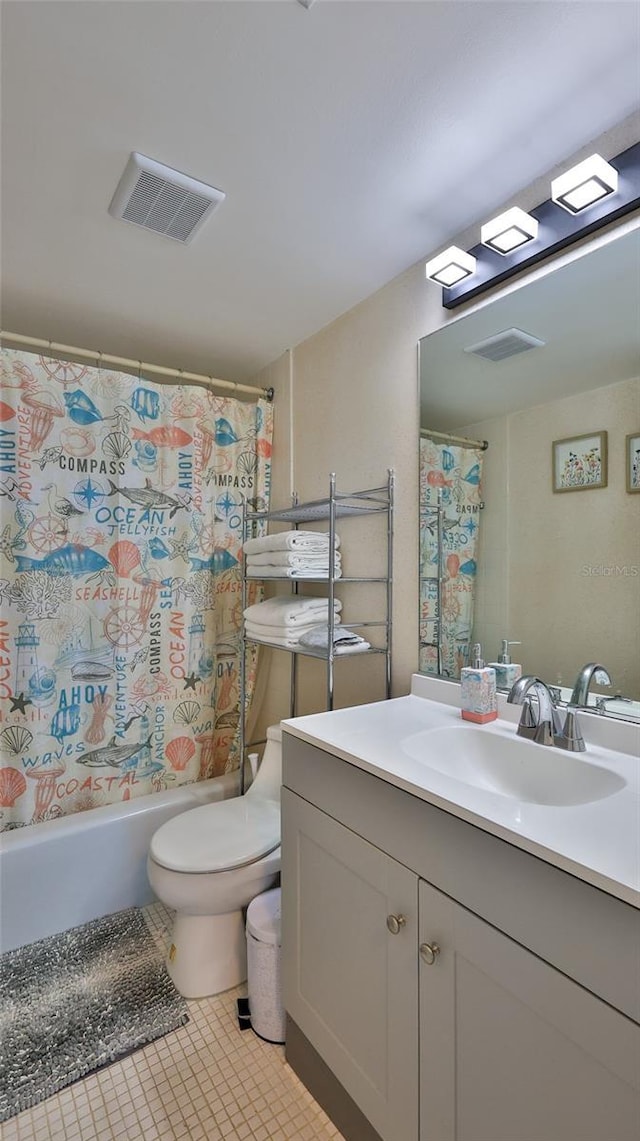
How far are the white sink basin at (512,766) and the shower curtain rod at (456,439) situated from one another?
0.76m

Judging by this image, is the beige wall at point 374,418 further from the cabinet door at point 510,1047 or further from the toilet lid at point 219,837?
the cabinet door at point 510,1047

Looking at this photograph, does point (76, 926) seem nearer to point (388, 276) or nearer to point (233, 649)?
point (233, 649)

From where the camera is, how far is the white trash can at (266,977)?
1.36 metres

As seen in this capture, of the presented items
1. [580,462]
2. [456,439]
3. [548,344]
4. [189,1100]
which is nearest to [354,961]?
[189,1100]

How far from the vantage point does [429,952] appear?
86 centimetres

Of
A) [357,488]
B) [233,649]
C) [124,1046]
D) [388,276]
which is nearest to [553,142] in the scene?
[388,276]

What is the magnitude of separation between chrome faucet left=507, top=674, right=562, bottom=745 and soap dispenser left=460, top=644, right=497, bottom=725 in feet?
0.25

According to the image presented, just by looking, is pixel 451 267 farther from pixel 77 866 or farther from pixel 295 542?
pixel 77 866

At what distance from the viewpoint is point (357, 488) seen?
184 cm

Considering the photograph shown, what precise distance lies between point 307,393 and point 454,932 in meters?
1.86

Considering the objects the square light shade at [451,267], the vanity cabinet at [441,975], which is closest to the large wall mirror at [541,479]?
the square light shade at [451,267]

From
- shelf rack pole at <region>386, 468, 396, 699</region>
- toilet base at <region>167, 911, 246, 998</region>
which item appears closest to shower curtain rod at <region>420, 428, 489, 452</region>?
shelf rack pole at <region>386, 468, 396, 699</region>

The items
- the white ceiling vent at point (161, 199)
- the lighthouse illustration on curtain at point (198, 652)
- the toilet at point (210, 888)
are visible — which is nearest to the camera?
the white ceiling vent at point (161, 199)

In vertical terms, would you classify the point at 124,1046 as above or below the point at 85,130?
below
